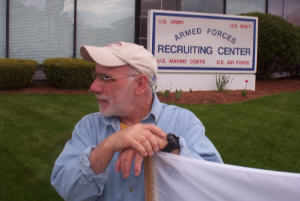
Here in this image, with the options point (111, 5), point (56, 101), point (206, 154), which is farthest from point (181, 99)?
point (206, 154)

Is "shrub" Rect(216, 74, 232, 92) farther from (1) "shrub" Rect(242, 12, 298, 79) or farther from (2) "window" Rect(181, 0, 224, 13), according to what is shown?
(2) "window" Rect(181, 0, 224, 13)

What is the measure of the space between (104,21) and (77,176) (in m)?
11.4

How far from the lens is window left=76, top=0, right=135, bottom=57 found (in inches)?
495

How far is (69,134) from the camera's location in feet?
20.6

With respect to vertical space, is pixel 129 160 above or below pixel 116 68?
below

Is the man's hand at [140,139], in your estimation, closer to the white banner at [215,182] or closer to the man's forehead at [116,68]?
the white banner at [215,182]

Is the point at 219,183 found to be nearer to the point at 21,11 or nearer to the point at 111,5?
the point at 21,11

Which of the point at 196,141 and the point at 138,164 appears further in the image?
the point at 196,141

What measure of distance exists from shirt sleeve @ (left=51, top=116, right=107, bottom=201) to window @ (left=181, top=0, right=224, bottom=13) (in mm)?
13153

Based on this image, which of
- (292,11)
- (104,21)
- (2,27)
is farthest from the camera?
(292,11)

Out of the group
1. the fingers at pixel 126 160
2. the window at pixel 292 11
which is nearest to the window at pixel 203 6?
the window at pixel 292 11

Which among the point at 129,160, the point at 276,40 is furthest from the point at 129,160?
the point at 276,40

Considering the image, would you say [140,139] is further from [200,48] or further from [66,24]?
[66,24]

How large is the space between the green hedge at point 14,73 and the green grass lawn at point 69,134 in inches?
31.9
